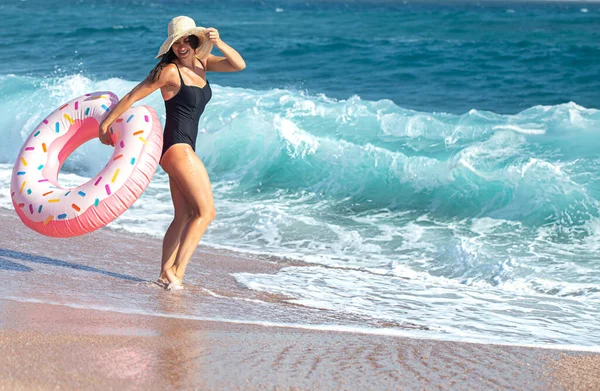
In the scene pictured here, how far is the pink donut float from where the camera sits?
187 inches

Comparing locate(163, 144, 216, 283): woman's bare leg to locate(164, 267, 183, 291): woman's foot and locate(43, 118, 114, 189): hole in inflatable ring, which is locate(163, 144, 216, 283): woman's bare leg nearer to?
locate(164, 267, 183, 291): woman's foot

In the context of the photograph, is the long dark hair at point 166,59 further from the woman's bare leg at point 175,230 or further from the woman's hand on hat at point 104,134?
the woman's bare leg at point 175,230

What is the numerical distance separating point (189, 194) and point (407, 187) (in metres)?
4.92

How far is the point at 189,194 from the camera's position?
15.9 feet

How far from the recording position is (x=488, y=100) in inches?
655

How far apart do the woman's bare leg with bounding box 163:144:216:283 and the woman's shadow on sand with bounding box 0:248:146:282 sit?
0.41 m

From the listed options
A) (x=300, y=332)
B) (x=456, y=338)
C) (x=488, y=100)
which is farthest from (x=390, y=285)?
(x=488, y=100)

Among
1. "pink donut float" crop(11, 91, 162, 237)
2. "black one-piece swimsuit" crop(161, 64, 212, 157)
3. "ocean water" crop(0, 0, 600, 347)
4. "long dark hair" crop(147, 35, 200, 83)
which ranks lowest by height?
"ocean water" crop(0, 0, 600, 347)

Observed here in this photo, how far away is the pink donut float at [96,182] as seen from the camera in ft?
15.5

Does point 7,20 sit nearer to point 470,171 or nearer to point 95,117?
point 470,171

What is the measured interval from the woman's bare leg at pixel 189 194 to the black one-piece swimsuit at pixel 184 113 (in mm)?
50

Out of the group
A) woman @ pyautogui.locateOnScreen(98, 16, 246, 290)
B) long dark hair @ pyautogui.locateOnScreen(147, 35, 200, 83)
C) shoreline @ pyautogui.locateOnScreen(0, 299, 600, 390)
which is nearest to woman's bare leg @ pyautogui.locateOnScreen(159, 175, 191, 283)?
woman @ pyautogui.locateOnScreen(98, 16, 246, 290)

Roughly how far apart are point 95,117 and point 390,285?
229 centimetres

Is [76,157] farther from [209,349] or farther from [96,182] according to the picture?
[209,349]
